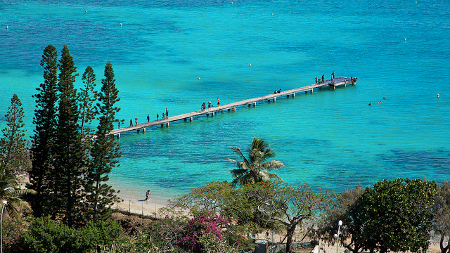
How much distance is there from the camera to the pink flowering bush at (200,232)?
28734mm

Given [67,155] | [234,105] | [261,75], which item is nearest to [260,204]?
[67,155]

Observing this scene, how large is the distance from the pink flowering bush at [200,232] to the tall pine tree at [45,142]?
14550mm

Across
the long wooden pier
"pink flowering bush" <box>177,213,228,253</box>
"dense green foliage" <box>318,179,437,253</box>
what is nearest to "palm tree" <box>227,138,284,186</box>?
"dense green foliage" <box>318,179,437,253</box>

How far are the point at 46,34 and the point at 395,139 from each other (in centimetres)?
8963

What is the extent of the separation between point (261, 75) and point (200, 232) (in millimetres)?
68277

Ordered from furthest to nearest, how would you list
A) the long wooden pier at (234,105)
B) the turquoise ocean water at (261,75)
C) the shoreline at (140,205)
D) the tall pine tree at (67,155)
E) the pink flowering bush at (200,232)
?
1. the long wooden pier at (234,105)
2. the turquoise ocean water at (261,75)
3. the shoreline at (140,205)
4. the tall pine tree at (67,155)
5. the pink flowering bush at (200,232)

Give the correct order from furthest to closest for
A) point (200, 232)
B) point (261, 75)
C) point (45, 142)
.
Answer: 1. point (261, 75)
2. point (45, 142)
3. point (200, 232)

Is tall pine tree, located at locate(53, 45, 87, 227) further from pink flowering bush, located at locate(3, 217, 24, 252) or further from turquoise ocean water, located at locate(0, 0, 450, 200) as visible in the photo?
turquoise ocean water, located at locate(0, 0, 450, 200)

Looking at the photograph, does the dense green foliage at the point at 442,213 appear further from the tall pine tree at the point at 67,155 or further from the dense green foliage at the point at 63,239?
the tall pine tree at the point at 67,155

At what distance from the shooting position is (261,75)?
95.6 metres

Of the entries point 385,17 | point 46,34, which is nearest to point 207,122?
point 46,34

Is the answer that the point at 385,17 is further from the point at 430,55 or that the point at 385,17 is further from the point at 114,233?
the point at 114,233

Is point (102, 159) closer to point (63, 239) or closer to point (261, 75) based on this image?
point (63, 239)

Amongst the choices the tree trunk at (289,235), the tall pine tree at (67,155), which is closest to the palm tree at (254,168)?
the tree trunk at (289,235)
